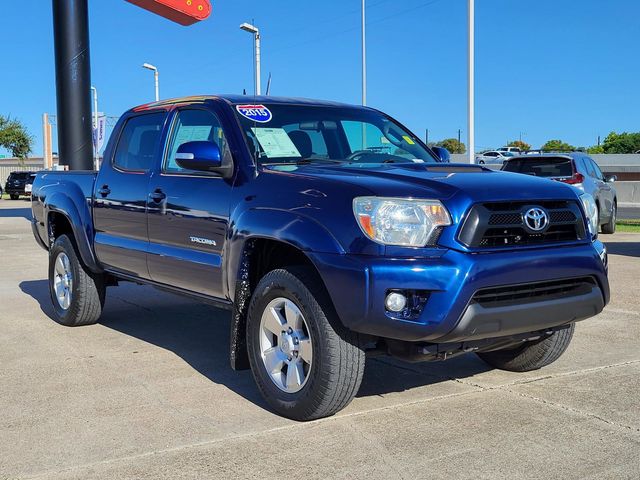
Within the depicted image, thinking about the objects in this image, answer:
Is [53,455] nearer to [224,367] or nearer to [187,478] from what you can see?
[187,478]

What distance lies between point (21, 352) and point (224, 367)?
68.7 inches

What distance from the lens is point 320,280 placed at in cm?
404

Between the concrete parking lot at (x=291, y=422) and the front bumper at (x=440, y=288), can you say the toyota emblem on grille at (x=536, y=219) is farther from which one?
the concrete parking lot at (x=291, y=422)

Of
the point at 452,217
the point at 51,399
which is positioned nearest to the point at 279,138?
the point at 452,217

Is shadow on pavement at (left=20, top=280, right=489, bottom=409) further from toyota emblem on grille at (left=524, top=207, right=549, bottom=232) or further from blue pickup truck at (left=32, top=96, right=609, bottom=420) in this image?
toyota emblem on grille at (left=524, top=207, right=549, bottom=232)

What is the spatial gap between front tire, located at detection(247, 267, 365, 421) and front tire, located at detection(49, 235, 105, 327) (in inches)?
110

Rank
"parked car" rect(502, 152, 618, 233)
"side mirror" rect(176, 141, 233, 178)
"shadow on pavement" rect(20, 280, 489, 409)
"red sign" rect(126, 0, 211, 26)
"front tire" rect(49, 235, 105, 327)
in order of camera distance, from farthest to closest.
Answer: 1. "red sign" rect(126, 0, 211, 26)
2. "parked car" rect(502, 152, 618, 233)
3. "front tire" rect(49, 235, 105, 327)
4. "shadow on pavement" rect(20, 280, 489, 409)
5. "side mirror" rect(176, 141, 233, 178)

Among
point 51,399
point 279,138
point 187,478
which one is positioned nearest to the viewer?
point 187,478

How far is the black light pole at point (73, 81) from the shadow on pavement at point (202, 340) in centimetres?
860

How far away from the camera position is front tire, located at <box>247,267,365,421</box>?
3.92m

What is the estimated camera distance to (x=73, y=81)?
54.9 ft

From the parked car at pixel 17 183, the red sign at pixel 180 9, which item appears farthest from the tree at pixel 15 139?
the red sign at pixel 180 9

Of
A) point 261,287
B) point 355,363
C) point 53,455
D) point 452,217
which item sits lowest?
point 53,455

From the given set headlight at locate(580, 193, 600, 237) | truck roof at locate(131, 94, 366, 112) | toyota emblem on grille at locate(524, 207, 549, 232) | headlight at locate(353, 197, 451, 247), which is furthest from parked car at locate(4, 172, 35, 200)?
toyota emblem on grille at locate(524, 207, 549, 232)
